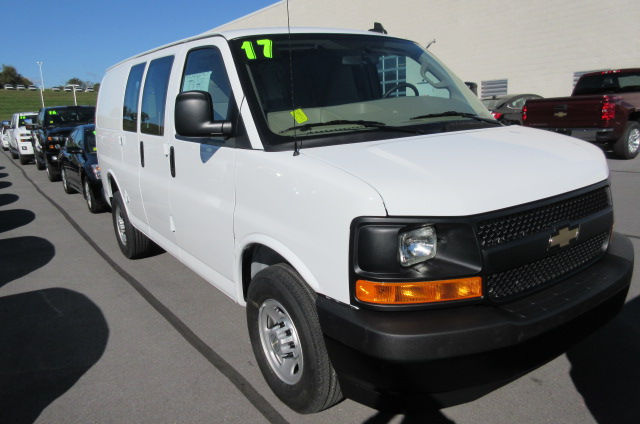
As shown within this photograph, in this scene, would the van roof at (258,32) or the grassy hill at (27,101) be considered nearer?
the van roof at (258,32)

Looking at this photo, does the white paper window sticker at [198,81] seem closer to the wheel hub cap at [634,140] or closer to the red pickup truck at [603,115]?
the red pickup truck at [603,115]

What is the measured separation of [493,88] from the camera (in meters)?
22.6

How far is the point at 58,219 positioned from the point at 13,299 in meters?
3.98

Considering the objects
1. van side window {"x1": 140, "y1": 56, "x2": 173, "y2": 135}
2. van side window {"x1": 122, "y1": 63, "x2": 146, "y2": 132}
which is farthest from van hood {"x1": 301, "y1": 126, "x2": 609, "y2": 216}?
van side window {"x1": 122, "y1": 63, "x2": 146, "y2": 132}

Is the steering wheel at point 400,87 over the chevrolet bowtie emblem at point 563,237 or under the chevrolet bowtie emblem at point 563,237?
over

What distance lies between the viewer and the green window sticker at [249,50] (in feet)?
10.1

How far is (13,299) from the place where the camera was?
4.74 meters

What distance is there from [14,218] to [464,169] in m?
8.65

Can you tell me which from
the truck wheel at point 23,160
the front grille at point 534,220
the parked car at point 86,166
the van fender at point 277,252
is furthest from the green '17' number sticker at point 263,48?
the truck wheel at point 23,160

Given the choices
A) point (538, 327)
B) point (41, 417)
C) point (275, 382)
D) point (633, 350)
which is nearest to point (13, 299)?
point (41, 417)

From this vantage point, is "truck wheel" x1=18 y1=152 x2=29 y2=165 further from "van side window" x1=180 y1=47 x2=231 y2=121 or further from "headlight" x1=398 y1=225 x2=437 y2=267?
"headlight" x1=398 y1=225 x2=437 y2=267

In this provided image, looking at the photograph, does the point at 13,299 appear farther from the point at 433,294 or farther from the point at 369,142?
the point at 433,294

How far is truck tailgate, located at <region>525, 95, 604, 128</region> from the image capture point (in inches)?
422

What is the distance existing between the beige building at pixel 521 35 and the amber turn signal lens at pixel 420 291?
19361mm
